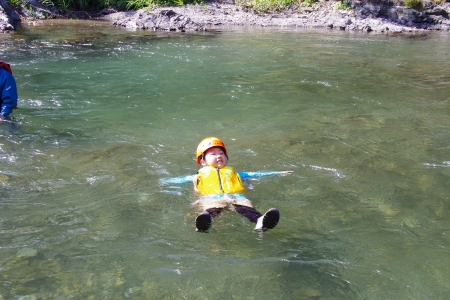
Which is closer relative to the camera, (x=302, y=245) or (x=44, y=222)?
(x=302, y=245)

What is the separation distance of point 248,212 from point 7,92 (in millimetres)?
4884

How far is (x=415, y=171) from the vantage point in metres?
5.96

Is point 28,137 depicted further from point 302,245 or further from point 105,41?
point 105,41

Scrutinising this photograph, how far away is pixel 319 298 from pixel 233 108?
5.71 metres

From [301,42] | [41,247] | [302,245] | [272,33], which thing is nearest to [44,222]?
[41,247]

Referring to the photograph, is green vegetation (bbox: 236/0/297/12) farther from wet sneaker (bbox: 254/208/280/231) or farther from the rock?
wet sneaker (bbox: 254/208/280/231)

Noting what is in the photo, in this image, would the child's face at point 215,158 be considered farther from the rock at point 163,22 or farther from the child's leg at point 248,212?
the rock at point 163,22

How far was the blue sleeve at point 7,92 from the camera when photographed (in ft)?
23.8

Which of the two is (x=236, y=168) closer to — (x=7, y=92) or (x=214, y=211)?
(x=214, y=211)

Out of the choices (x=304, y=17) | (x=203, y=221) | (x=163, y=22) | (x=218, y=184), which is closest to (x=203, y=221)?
(x=203, y=221)

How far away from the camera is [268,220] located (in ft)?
13.7

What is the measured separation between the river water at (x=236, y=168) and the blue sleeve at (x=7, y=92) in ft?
1.31

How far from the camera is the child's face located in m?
5.30

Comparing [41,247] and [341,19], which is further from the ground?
[341,19]
